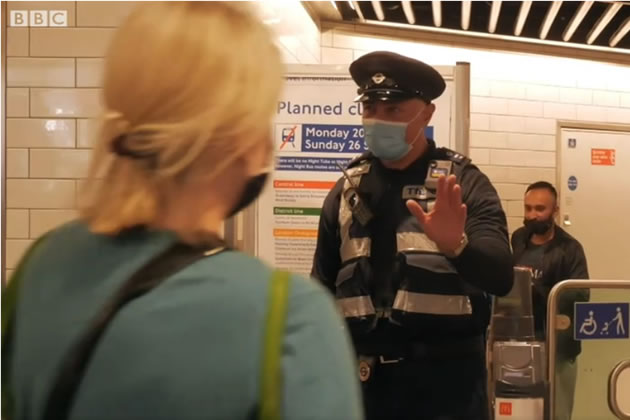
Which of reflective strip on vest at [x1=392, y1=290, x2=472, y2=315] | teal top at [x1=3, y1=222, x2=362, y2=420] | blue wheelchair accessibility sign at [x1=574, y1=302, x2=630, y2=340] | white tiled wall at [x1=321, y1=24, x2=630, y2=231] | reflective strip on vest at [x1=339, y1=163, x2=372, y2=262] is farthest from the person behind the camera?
white tiled wall at [x1=321, y1=24, x2=630, y2=231]

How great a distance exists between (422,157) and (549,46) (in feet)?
15.9

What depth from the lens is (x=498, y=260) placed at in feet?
6.27

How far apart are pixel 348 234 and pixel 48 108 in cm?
145

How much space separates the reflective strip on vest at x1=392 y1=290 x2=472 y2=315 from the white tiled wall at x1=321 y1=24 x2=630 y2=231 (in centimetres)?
448

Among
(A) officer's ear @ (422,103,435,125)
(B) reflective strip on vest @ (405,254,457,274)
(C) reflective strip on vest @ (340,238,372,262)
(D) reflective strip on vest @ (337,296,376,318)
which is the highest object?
(A) officer's ear @ (422,103,435,125)

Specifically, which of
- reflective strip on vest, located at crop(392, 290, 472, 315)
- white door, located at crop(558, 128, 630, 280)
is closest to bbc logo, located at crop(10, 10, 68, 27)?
reflective strip on vest, located at crop(392, 290, 472, 315)

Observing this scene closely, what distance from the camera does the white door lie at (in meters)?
6.50

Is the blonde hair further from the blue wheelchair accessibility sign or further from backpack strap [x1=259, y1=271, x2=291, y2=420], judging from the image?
the blue wheelchair accessibility sign

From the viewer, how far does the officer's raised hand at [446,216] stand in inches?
71.2

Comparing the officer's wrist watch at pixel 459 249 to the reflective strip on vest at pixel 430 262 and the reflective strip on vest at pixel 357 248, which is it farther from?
the reflective strip on vest at pixel 357 248

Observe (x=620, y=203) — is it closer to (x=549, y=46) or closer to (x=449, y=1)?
(x=549, y=46)


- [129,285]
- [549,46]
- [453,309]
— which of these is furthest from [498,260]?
[549,46]

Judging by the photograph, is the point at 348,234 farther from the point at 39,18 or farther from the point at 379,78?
the point at 39,18

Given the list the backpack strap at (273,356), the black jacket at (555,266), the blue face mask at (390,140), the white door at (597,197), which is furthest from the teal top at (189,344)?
the white door at (597,197)
